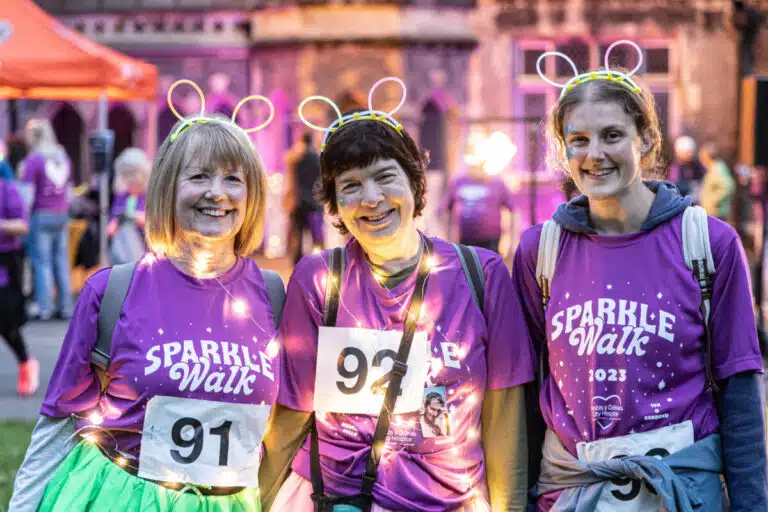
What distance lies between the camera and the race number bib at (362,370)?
2.98 m

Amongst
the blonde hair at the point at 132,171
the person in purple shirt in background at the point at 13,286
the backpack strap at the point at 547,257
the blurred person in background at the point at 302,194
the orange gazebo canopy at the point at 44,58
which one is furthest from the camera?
the blurred person in background at the point at 302,194

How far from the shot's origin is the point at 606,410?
289cm

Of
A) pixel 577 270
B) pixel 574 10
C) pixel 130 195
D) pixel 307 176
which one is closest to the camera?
pixel 577 270

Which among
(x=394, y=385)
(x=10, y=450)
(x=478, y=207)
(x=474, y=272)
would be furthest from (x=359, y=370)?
(x=478, y=207)

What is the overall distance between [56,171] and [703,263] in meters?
9.25

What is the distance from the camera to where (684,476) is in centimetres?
283

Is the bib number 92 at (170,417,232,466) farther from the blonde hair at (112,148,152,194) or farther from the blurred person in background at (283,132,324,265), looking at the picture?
the blurred person in background at (283,132,324,265)

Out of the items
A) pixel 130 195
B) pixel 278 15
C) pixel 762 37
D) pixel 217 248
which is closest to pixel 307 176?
pixel 130 195

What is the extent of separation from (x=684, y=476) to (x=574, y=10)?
15.8 meters

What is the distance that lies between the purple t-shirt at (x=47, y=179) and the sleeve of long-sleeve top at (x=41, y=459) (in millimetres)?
8566

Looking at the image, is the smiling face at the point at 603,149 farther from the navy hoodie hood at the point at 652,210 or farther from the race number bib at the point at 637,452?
the race number bib at the point at 637,452

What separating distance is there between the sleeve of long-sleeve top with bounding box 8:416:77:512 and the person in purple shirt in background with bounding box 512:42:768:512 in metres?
1.18

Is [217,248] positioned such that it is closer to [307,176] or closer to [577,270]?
[577,270]

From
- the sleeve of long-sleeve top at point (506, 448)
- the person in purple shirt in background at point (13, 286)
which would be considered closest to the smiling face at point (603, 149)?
the sleeve of long-sleeve top at point (506, 448)
